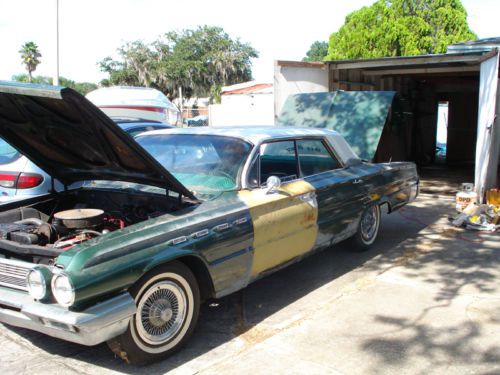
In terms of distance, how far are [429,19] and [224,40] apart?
695 inches

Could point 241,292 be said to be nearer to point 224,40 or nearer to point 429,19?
point 429,19

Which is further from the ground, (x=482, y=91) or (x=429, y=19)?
(x=429, y=19)

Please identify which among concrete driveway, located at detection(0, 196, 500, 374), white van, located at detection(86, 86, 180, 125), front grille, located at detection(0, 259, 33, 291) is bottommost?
concrete driveway, located at detection(0, 196, 500, 374)

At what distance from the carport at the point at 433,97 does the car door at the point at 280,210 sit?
4.59m

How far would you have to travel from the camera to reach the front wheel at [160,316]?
3195mm

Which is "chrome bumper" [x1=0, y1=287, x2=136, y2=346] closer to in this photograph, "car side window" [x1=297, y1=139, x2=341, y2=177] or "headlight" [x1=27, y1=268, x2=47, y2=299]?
"headlight" [x1=27, y1=268, x2=47, y2=299]

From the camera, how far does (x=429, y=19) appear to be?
32.7m

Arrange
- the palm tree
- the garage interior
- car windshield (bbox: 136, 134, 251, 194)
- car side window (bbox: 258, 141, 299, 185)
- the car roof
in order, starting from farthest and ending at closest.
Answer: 1. the palm tree
2. the garage interior
3. car side window (bbox: 258, 141, 299, 185)
4. the car roof
5. car windshield (bbox: 136, 134, 251, 194)

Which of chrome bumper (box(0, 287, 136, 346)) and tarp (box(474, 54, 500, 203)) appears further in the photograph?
tarp (box(474, 54, 500, 203))

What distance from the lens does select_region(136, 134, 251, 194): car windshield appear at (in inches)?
164

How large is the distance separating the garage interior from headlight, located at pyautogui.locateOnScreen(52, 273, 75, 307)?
720cm

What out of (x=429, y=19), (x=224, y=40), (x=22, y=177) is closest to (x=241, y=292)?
(x=22, y=177)

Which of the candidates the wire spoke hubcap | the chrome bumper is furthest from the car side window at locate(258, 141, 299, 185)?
the chrome bumper

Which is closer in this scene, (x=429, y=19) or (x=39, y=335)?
(x=39, y=335)
